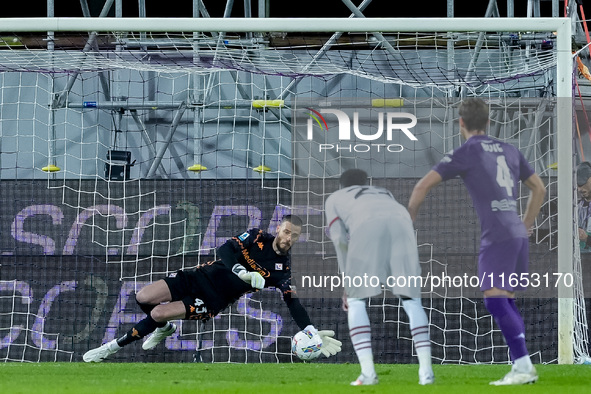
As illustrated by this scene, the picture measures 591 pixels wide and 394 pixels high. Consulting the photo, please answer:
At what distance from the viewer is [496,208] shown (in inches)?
234

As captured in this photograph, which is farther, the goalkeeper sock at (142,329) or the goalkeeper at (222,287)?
the goalkeeper at (222,287)

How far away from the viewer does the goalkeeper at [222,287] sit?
8.37 metres

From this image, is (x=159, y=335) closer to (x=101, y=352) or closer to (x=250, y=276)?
(x=101, y=352)

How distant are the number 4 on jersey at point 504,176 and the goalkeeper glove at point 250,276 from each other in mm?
2494

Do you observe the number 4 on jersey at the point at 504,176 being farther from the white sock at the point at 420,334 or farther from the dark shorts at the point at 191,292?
the dark shorts at the point at 191,292

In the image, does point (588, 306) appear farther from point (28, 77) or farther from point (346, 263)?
point (28, 77)

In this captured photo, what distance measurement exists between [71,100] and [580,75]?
5800mm

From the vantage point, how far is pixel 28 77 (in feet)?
37.2

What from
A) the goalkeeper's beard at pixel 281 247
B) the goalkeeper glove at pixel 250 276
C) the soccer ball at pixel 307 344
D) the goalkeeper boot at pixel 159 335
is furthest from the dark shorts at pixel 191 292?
the soccer ball at pixel 307 344

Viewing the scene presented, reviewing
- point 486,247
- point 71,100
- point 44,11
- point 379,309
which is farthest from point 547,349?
point 44,11

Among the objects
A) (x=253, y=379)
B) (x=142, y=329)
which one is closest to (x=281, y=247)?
(x=142, y=329)

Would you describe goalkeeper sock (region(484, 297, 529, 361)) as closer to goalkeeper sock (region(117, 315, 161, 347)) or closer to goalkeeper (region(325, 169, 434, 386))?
goalkeeper (region(325, 169, 434, 386))

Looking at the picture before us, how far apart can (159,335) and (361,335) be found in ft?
10.1

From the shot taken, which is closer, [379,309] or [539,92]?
[379,309]
